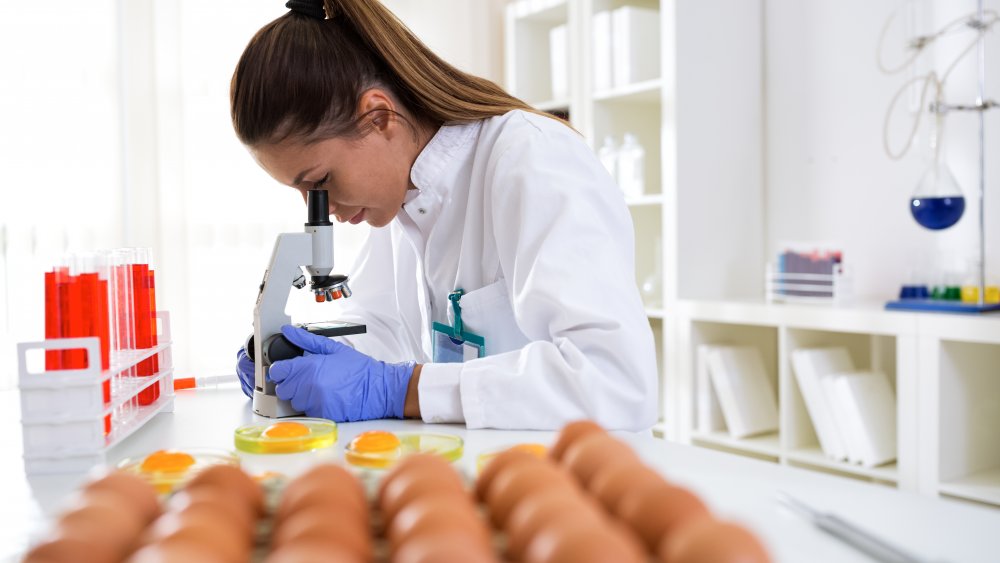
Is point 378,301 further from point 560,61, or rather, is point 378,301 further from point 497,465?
point 560,61

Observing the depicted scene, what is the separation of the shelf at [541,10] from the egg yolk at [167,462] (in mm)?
2658

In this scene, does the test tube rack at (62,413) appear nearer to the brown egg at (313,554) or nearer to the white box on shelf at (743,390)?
the brown egg at (313,554)

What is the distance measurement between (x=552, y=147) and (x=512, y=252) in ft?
0.56

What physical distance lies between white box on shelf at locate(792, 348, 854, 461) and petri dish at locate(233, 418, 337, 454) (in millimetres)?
1631

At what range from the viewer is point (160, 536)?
0.48 m

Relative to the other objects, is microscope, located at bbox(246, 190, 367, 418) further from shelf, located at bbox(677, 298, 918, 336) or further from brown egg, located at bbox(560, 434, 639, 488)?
shelf, located at bbox(677, 298, 918, 336)

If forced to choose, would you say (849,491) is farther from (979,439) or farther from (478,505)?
(979,439)

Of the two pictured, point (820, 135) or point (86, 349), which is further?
point (820, 135)

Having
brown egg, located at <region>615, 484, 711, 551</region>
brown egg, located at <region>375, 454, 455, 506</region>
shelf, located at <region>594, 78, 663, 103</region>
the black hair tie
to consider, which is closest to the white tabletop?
brown egg, located at <region>615, 484, 711, 551</region>

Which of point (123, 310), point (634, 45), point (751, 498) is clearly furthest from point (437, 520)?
point (634, 45)

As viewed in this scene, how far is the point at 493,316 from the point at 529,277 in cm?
22

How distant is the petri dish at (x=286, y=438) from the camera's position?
917 mm

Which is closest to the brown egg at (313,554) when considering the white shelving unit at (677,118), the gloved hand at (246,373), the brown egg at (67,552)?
the brown egg at (67,552)

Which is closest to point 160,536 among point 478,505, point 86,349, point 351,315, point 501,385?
point 478,505
